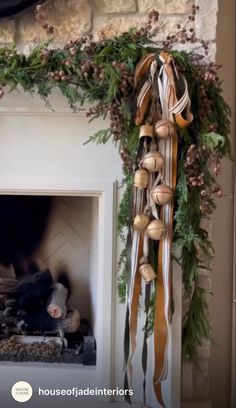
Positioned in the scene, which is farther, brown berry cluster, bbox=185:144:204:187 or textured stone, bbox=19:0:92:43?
textured stone, bbox=19:0:92:43

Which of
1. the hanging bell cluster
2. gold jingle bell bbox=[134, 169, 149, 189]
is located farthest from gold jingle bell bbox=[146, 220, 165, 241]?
gold jingle bell bbox=[134, 169, 149, 189]

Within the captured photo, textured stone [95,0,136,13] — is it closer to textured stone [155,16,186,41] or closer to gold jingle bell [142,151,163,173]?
textured stone [155,16,186,41]

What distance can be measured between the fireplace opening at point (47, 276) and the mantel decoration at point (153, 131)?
0.34 meters

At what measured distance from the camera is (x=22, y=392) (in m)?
1.81

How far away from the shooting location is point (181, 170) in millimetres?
1606

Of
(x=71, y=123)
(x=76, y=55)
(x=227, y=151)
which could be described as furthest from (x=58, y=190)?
(x=227, y=151)

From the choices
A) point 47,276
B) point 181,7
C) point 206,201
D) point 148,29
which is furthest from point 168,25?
point 47,276

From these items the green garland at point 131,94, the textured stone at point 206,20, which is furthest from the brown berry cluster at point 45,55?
the textured stone at point 206,20

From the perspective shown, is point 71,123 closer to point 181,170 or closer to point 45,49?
point 45,49

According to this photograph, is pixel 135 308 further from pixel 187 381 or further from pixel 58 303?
pixel 58 303

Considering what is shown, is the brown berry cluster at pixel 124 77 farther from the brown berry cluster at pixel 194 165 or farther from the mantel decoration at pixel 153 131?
the brown berry cluster at pixel 194 165

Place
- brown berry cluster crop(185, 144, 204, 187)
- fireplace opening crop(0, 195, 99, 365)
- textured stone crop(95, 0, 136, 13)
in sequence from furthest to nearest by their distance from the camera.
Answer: fireplace opening crop(0, 195, 99, 365) < textured stone crop(95, 0, 136, 13) < brown berry cluster crop(185, 144, 204, 187)

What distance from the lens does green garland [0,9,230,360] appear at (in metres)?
1.58

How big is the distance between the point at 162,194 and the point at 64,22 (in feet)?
2.38
